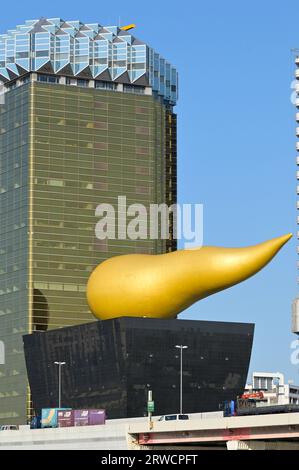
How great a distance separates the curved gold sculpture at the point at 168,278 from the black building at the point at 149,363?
10.2ft

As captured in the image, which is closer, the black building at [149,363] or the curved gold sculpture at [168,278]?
the curved gold sculpture at [168,278]

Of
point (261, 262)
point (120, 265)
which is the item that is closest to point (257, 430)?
point (261, 262)

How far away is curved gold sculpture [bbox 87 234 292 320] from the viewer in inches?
5285

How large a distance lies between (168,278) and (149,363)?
1709cm

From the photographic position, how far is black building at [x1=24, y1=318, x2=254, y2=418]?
498 feet

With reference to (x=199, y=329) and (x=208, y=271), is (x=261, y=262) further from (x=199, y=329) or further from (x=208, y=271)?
(x=199, y=329)

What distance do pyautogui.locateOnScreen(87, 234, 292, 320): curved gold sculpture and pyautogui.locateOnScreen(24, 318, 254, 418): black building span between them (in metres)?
3.12

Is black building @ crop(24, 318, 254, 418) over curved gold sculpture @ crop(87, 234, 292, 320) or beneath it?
beneath

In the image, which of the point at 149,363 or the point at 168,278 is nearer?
the point at 168,278

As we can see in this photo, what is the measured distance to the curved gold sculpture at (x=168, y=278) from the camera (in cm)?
13425

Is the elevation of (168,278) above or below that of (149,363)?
above

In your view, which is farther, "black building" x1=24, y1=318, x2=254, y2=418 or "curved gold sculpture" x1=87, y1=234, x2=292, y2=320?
"black building" x1=24, y1=318, x2=254, y2=418

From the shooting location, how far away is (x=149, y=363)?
154250 millimetres
